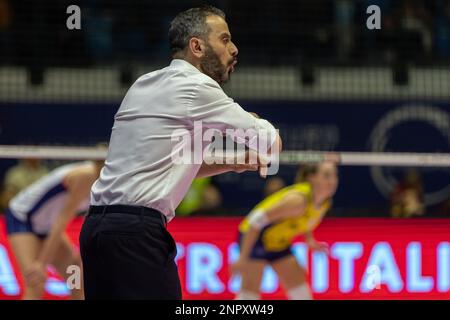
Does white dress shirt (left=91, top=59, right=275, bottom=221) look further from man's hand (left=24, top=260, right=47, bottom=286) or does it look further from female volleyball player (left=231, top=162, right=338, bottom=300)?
female volleyball player (left=231, top=162, right=338, bottom=300)

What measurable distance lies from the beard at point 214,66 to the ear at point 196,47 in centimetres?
2

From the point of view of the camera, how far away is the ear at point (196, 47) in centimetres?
454

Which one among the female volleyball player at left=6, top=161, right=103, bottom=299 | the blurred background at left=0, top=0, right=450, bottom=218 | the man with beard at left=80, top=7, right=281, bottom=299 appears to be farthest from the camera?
the blurred background at left=0, top=0, right=450, bottom=218

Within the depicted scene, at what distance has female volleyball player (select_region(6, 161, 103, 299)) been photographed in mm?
8273

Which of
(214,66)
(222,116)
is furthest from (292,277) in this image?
(222,116)

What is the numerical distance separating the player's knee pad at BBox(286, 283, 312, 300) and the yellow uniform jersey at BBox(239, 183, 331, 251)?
38 centimetres

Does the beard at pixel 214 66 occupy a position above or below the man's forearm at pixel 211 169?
above

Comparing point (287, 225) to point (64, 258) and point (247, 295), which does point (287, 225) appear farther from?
point (64, 258)

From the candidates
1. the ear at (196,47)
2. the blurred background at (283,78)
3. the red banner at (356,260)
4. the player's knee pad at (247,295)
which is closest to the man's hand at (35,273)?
the red banner at (356,260)

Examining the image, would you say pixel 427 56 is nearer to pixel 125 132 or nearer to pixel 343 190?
pixel 343 190

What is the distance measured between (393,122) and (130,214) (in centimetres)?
939

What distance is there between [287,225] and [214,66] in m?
4.78

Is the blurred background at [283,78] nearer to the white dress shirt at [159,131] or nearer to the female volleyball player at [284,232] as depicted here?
the female volleyball player at [284,232]

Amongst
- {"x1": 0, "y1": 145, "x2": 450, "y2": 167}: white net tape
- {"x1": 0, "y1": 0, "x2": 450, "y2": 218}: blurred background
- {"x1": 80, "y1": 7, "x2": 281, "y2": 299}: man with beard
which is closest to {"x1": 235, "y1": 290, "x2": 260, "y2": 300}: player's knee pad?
{"x1": 0, "y1": 145, "x2": 450, "y2": 167}: white net tape
